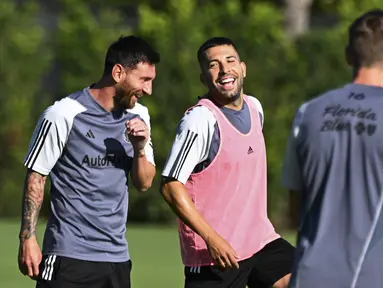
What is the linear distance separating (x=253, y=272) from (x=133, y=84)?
1346mm

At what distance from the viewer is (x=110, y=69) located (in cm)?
739

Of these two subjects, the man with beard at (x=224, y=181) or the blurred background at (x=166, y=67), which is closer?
the man with beard at (x=224, y=181)

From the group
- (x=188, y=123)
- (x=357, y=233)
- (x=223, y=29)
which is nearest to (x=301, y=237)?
(x=357, y=233)

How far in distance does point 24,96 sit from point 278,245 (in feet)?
47.0

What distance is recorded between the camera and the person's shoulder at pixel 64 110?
7.17 m

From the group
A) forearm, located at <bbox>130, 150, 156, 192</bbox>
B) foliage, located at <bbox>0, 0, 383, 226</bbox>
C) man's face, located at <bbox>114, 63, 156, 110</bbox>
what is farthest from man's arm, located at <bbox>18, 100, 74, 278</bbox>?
foliage, located at <bbox>0, 0, 383, 226</bbox>

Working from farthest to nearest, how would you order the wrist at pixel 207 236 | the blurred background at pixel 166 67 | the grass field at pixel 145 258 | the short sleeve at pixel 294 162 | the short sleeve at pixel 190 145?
1. the blurred background at pixel 166 67
2. the grass field at pixel 145 258
3. the short sleeve at pixel 190 145
4. the wrist at pixel 207 236
5. the short sleeve at pixel 294 162

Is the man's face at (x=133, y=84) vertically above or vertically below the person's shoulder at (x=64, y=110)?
above

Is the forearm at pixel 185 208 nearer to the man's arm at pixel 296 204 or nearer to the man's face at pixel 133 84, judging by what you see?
the man's face at pixel 133 84

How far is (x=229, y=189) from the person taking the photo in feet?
23.8

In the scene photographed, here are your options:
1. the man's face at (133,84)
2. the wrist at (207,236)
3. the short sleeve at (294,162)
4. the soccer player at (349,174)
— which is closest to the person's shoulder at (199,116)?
the man's face at (133,84)

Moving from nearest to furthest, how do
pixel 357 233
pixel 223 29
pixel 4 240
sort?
pixel 357 233 → pixel 4 240 → pixel 223 29

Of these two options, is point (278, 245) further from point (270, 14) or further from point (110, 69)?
point (270, 14)

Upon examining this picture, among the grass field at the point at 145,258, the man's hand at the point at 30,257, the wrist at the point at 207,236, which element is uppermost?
the wrist at the point at 207,236
